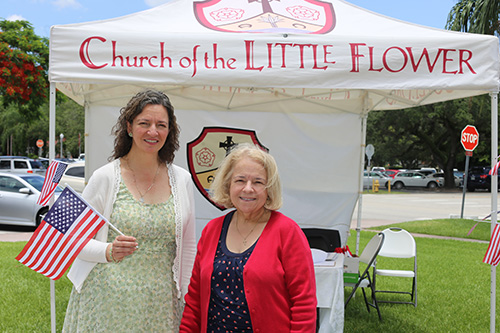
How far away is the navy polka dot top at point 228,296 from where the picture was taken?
198 centimetres

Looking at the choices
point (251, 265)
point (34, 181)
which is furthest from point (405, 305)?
point (34, 181)

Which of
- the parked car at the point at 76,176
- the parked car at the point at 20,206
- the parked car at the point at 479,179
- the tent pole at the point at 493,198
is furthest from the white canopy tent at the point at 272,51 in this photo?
the parked car at the point at 479,179

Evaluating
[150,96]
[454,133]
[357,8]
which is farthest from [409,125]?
[150,96]

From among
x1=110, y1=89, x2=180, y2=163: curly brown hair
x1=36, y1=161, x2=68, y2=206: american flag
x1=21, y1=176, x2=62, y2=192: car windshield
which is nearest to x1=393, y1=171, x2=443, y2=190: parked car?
x1=21, y1=176, x2=62, y2=192: car windshield

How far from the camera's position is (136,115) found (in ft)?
7.56

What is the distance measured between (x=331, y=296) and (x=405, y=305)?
8.84ft

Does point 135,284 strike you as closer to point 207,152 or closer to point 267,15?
point 267,15

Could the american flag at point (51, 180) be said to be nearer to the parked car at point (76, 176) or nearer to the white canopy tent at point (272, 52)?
the white canopy tent at point (272, 52)

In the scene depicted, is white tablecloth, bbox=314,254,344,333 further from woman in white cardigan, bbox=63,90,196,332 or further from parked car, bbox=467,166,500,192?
parked car, bbox=467,166,500,192

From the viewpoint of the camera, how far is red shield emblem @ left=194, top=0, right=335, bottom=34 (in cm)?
411

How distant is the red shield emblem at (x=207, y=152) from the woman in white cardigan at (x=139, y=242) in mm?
3317

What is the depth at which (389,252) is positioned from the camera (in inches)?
263

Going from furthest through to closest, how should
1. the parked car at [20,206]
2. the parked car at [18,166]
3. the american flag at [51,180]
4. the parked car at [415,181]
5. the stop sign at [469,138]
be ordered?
the parked car at [415,181]
the parked car at [18,166]
the stop sign at [469,138]
the parked car at [20,206]
the american flag at [51,180]

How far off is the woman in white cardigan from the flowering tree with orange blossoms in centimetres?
1542
